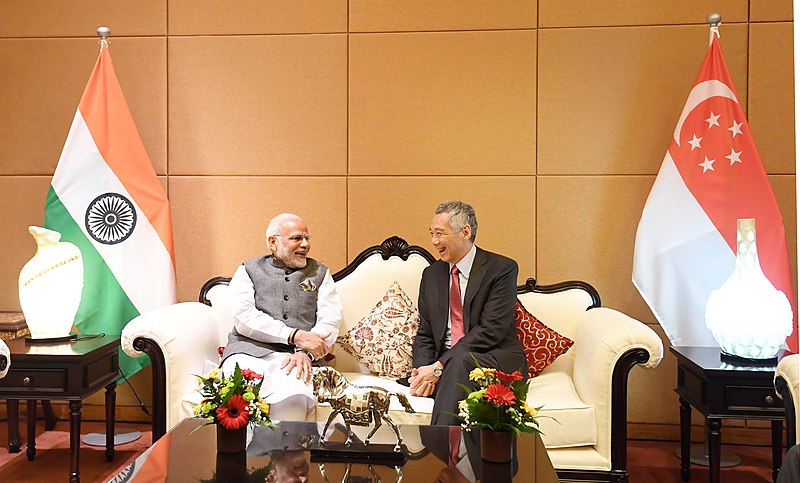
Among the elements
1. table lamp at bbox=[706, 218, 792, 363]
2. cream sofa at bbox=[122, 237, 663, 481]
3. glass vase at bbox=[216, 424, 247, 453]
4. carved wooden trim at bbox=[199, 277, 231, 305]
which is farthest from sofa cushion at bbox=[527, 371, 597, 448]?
carved wooden trim at bbox=[199, 277, 231, 305]

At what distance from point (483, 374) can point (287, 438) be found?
2.30 feet

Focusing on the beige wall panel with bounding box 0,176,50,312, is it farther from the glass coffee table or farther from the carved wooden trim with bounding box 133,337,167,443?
the glass coffee table

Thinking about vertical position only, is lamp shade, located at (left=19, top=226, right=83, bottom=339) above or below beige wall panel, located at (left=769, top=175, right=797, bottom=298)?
below

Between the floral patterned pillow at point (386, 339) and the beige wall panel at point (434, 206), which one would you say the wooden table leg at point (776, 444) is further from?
the floral patterned pillow at point (386, 339)

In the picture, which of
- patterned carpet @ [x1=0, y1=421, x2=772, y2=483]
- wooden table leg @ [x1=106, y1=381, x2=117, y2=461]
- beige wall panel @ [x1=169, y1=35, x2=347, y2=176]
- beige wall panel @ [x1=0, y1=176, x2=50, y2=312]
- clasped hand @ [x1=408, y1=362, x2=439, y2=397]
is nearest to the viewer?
clasped hand @ [x1=408, y1=362, x2=439, y2=397]

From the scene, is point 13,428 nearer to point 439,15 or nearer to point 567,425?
point 567,425

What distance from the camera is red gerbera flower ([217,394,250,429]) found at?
2.35 m

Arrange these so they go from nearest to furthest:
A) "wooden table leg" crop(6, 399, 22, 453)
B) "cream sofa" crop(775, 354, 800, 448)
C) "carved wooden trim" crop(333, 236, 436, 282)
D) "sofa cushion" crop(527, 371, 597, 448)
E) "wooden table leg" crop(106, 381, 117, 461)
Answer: "cream sofa" crop(775, 354, 800, 448) → "sofa cushion" crop(527, 371, 597, 448) → "wooden table leg" crop(106, 381, 117, 461) → "wooden table leg" crop(6, 399, 22, 453) → "carved wooden trim" crop(333, 236, 436, 282)

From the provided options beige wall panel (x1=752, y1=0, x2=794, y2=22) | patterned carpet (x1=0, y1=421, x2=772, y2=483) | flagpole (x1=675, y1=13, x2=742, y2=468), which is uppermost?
beige wall panel (x1=752, y1=0, x2=794, y2=22)

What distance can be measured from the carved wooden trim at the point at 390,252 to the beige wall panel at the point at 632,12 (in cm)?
143

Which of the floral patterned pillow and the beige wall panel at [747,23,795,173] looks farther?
the beige wall panel at [747,23,795,173]

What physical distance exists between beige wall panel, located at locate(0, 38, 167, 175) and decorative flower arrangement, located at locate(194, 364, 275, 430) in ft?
7.33

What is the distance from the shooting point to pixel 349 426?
2.47m

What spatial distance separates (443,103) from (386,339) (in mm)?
1419
